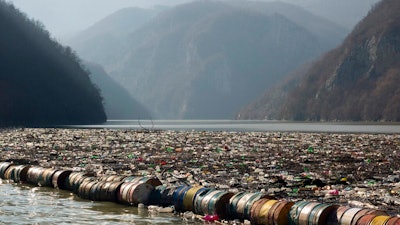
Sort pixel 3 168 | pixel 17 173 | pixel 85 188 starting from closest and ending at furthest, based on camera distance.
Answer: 1. pixel 85 188
2. pixel 17 173
3. pixel 3 168

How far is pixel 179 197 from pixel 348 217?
5509 mm

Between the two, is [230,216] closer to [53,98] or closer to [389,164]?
[389,164]

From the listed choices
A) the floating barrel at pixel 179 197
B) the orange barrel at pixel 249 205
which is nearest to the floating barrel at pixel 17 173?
the floating barrel at pixel 179 197

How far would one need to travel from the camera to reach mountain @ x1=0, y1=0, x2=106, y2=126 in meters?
127

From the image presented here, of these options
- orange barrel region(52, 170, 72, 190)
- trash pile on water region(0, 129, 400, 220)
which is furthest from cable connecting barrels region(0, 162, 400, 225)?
trash pile on water region(0, 129, 400, 220)

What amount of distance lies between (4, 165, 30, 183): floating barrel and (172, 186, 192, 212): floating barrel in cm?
921

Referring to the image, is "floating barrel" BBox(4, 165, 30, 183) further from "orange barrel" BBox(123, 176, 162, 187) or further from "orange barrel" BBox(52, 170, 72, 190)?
"orange barrel" BBox(123, 176, 162, 187)

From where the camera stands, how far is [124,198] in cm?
1800

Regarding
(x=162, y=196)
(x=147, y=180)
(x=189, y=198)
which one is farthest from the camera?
(x=147, y=180)

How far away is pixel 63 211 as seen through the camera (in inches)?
658

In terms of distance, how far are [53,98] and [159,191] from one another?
5065 inches

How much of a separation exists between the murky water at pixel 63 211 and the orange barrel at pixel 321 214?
342 cm

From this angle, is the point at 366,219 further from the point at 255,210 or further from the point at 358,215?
the point at 255,210

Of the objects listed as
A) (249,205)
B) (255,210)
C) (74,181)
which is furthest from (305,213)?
(74,181)
